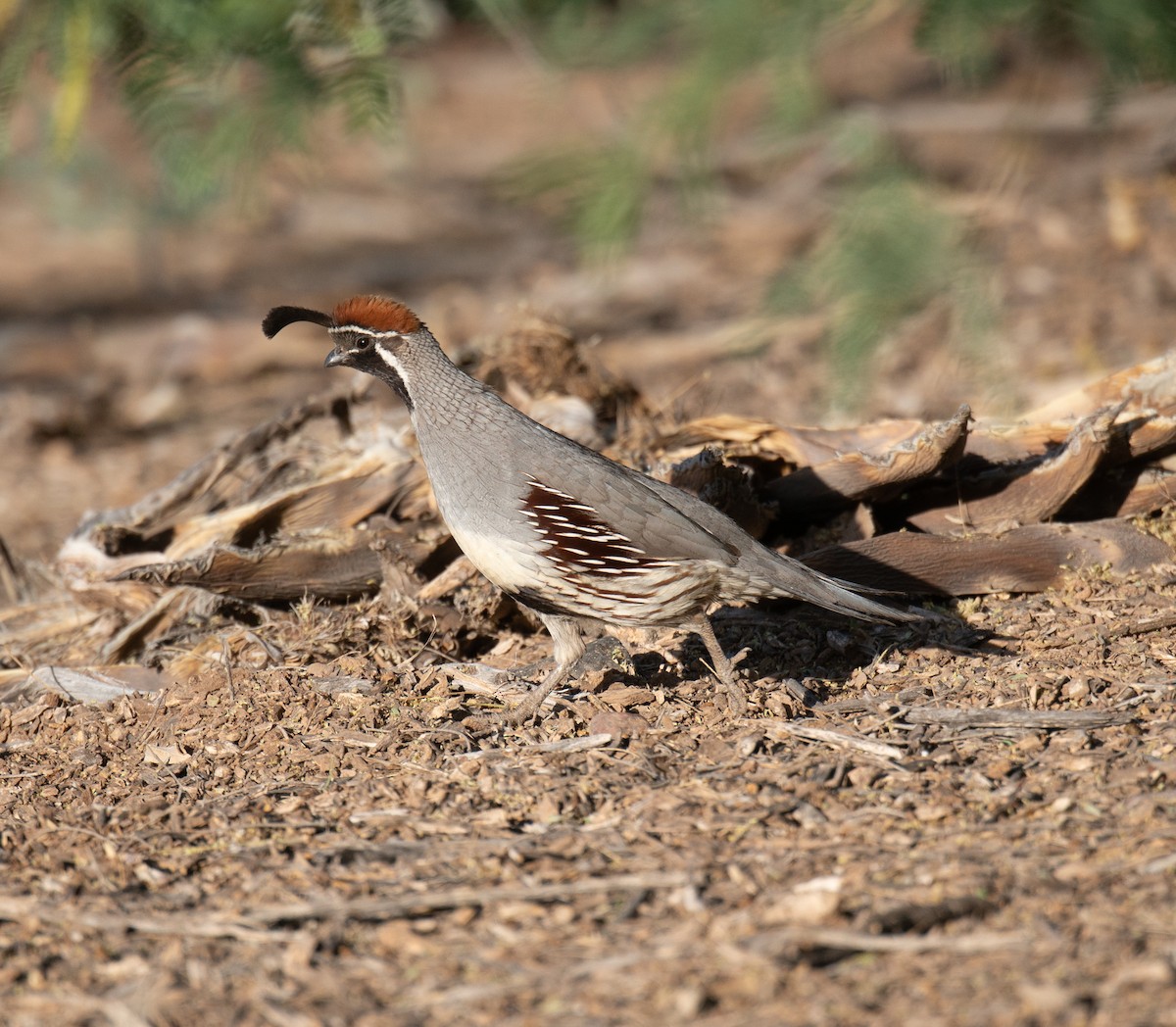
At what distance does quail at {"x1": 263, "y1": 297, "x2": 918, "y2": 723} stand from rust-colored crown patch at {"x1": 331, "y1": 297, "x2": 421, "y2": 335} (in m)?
0.11

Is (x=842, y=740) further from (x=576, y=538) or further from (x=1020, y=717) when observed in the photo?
(x=576, y=538)

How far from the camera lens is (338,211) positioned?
13.8m

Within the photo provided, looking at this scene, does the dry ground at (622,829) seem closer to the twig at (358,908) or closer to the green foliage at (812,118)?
the twig at (358,908)

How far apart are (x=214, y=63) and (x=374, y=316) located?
143 cm

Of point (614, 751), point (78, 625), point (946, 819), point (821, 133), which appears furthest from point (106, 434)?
point (946, 819)

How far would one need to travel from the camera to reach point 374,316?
487cm

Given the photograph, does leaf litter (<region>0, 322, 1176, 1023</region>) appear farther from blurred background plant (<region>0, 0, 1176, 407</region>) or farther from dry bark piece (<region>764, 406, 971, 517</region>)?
blurred background plant (<region>0, 0, 1176, 407</region>)

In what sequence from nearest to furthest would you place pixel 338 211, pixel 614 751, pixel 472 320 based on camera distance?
1. pixel 614 751
2. pixel 472 320
3. pixel 338 211

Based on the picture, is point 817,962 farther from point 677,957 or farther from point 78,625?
point 78,625

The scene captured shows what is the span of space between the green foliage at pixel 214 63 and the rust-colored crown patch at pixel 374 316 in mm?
989

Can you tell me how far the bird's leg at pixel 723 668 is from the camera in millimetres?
4438

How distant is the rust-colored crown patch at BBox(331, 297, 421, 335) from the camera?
4867 mm

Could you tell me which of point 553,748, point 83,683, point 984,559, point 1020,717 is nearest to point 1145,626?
point 984,559

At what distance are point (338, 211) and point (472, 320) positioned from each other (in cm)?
384
